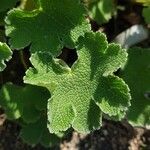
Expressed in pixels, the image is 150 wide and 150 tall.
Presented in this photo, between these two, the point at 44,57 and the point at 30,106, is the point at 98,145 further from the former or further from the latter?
the point at 44,57

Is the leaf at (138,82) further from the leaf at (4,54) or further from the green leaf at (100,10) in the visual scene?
the leaf at (4,54)

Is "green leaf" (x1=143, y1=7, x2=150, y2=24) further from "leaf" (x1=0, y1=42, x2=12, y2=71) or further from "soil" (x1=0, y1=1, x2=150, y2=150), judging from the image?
"leaf" (x1=0, y1=42, x2=12, y2=71)

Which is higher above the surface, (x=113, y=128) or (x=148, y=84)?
(x=148, y=84)

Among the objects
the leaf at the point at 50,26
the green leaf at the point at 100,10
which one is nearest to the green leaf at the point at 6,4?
the leaf at the point at 50,26

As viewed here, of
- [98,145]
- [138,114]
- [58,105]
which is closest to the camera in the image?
[58,105]

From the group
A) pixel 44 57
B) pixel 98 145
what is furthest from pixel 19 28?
pixel 98 145

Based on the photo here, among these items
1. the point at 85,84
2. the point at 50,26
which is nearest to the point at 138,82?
the point at 85,84
